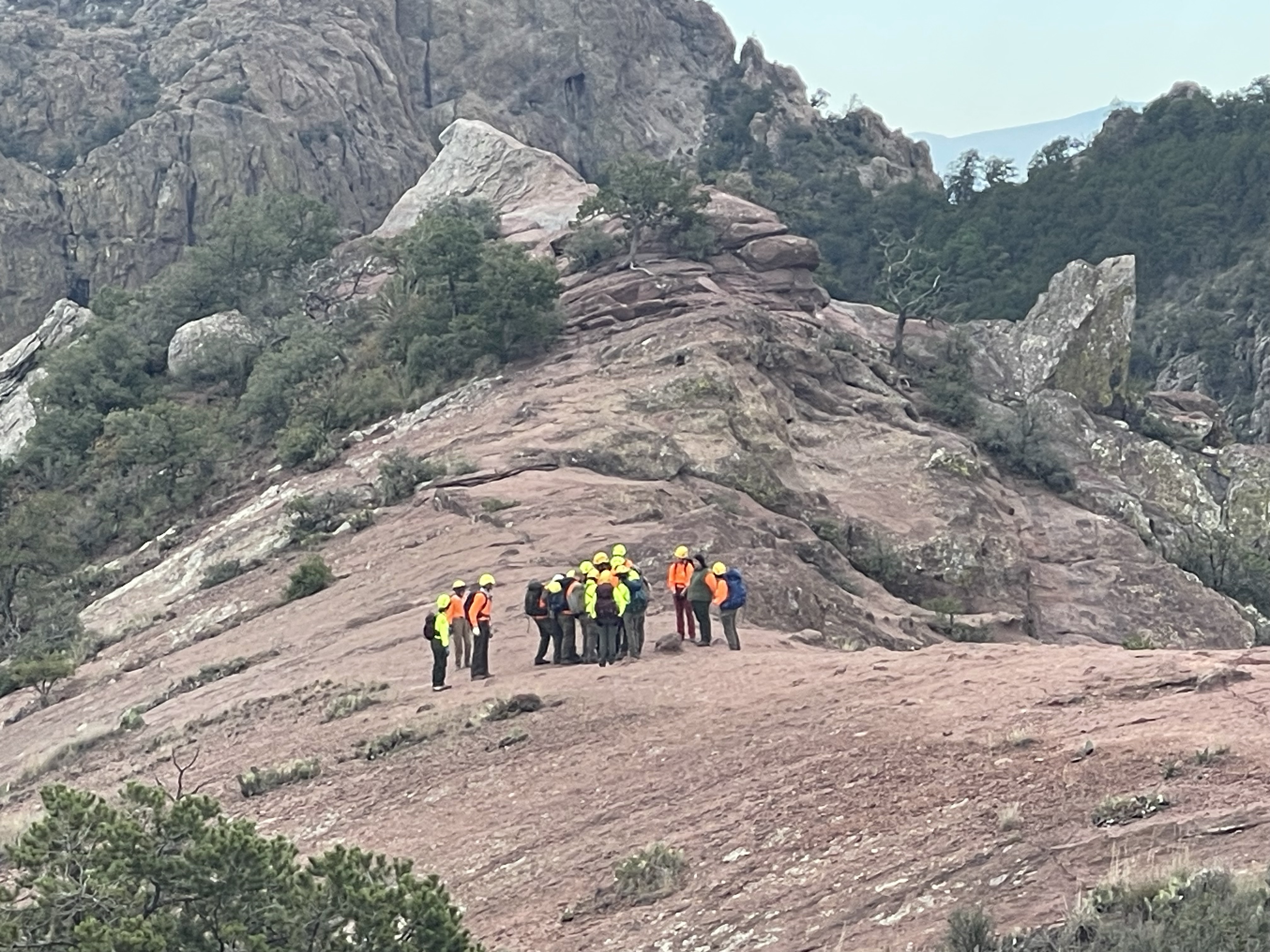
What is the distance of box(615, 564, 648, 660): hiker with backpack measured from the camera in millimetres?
19125

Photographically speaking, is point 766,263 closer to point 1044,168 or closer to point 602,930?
point 602,930

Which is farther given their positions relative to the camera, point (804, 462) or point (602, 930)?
point (804, 462)

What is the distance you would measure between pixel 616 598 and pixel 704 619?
144 cm

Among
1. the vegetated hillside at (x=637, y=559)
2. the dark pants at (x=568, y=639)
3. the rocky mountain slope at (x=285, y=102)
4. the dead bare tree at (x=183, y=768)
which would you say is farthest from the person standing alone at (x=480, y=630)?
the rocky mountain slope at (x=285, y=102)

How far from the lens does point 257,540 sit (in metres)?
30.6

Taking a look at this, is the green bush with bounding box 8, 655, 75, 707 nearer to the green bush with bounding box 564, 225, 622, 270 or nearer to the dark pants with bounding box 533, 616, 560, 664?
A: the dark pants with bounding box 533, 616, 560, 664

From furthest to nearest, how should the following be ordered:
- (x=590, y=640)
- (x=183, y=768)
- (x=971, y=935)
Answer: (x=590, y=640) → (x=183, y=768) → (x=971, y=935)

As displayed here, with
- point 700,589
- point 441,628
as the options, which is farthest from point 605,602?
point 441,628

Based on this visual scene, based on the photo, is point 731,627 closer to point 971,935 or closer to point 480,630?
point 480,630

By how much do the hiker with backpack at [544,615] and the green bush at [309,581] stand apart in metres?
7.61

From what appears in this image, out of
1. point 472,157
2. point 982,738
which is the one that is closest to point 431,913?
point 982,738

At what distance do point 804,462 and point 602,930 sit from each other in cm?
2392

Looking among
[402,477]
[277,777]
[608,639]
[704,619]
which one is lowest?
[277,777]

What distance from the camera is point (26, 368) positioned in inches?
2108
